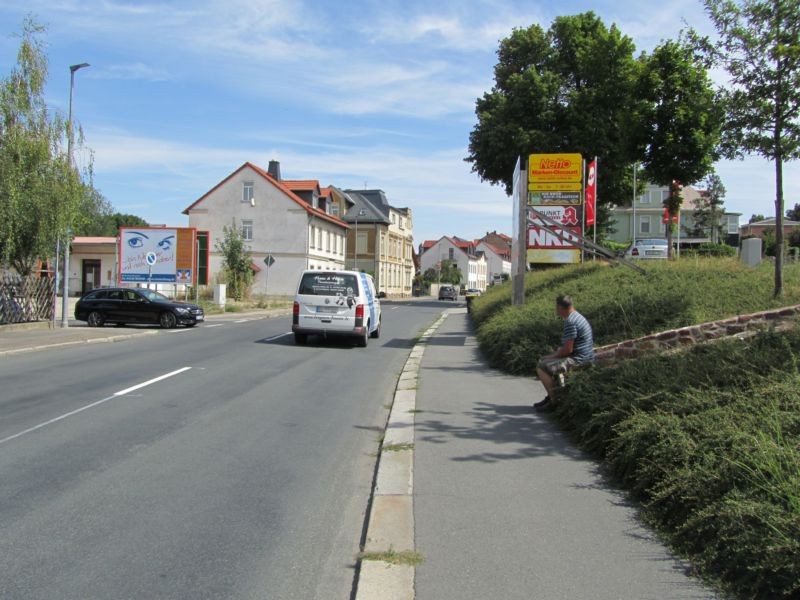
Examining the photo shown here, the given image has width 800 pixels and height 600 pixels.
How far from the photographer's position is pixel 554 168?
23.6m

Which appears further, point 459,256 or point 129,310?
point 459,256

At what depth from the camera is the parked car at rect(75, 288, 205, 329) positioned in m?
23.9

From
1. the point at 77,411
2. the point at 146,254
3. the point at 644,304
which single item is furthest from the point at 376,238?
the point at 77,411

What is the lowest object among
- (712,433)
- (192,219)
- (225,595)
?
(225,595)

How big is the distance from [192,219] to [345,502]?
53830 millimetres

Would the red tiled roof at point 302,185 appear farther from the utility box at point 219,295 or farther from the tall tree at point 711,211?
the tall tree at point 711,211

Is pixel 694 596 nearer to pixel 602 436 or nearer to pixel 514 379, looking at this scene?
pixel 602 436

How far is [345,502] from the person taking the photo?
540 cm

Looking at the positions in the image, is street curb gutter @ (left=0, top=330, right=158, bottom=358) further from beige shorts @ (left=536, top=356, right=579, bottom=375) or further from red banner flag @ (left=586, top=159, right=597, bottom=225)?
red banner flag @ (left=586, top=159, right=597, bottom=225)

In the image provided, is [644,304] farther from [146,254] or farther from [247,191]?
[247,191]

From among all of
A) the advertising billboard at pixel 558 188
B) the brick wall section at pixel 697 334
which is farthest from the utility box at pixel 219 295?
the brick wall section at pixel 697 334

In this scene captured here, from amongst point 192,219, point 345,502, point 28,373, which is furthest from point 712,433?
point 192,219

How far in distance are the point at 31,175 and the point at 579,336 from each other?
58.3 feet

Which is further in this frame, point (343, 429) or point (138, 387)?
point (138, 387)
